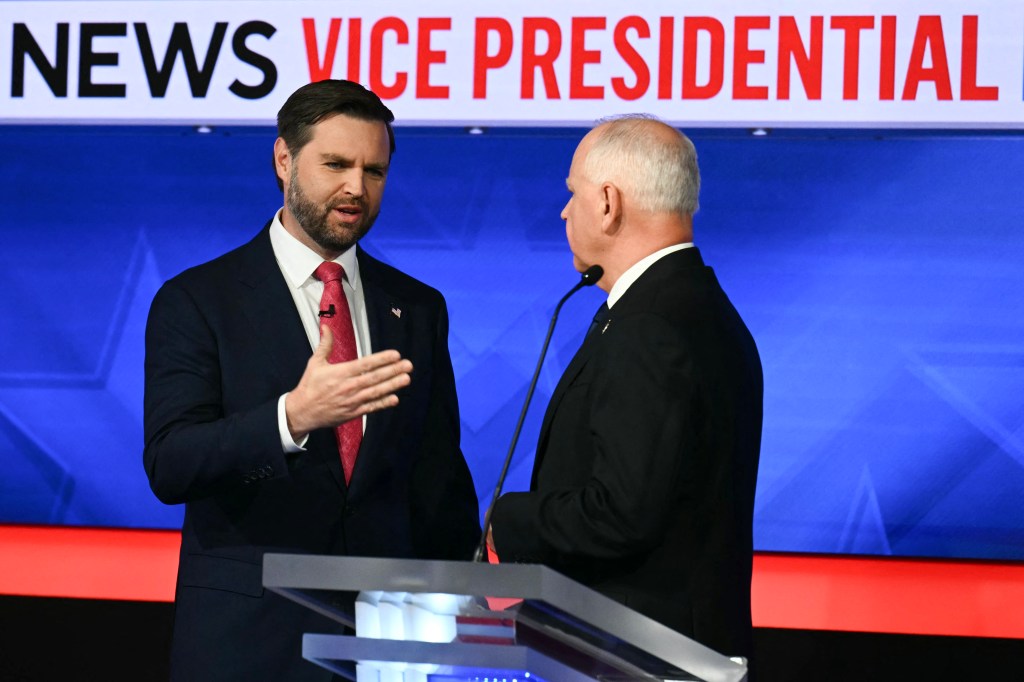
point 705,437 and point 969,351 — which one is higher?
point 969,351

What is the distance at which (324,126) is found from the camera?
2.86 m

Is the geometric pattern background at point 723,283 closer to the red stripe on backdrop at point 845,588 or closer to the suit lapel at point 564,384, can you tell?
the red stripe on backdrop at point 845,588

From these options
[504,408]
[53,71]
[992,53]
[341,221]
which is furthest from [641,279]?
[53,71]

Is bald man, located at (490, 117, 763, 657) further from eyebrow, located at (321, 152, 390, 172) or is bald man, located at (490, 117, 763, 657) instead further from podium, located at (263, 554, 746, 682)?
eyebrow, located at (321, 152, 390, 172)

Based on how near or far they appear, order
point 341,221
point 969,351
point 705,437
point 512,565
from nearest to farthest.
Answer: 1. point 512,565
2. point 705,437
3. point 341,221
4. point 969,351

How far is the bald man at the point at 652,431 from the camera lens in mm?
2145

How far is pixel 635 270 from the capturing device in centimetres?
240

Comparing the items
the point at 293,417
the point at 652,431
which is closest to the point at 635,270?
the point at 652,431

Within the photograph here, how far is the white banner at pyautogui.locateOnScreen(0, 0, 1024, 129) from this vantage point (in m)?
3.75

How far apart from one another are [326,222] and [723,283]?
4.48 ft

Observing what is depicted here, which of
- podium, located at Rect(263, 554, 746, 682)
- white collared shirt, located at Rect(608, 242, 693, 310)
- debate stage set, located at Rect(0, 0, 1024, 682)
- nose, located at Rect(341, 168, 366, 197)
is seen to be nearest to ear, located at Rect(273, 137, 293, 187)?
nose, located at Rect(341, 168, 366, 197)

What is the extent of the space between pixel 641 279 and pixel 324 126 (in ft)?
2.79

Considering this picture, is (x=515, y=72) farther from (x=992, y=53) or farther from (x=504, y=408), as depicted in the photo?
(x=992, y=53)

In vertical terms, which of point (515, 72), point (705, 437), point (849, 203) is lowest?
point (705, 437)
